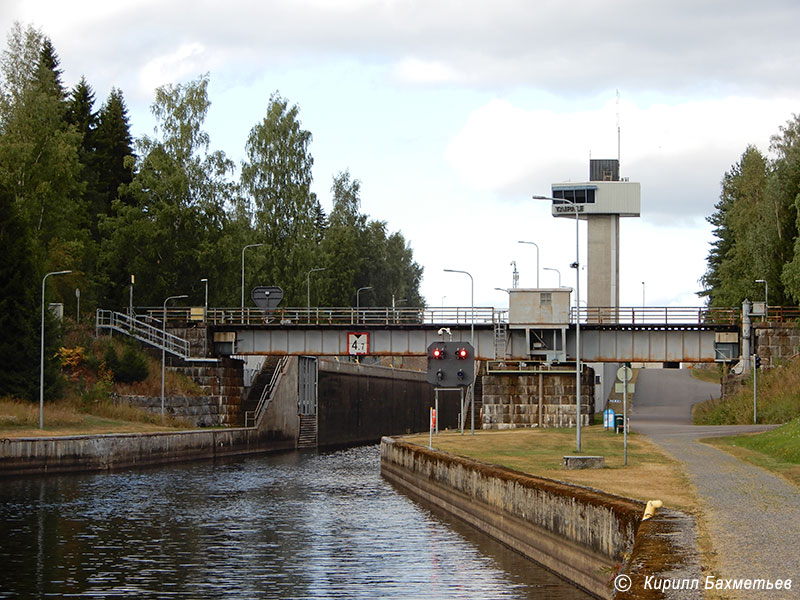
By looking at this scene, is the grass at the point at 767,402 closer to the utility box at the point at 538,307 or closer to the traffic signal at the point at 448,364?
the utility box at the point at 538,307

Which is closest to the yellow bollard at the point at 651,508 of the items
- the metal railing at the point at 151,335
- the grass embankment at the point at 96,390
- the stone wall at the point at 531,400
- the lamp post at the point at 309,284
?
the grass embankment at the point at 96,390

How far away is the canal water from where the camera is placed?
26.2 m

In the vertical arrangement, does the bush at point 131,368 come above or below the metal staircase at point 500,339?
below

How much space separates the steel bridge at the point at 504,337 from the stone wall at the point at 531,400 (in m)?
1.54

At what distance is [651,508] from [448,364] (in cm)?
2563

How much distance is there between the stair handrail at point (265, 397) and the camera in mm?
82681

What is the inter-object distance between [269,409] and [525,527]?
5493cm

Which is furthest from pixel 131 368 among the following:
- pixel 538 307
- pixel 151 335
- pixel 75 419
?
pixel 538 307

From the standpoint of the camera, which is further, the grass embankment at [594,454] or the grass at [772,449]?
the grass at [772,449]

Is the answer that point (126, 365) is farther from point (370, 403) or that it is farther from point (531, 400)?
point (370, 403)

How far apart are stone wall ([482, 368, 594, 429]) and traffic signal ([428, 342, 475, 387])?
2692cm

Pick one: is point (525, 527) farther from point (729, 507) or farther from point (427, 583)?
point (729, 507)

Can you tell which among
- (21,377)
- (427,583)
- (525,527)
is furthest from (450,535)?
(21,377)

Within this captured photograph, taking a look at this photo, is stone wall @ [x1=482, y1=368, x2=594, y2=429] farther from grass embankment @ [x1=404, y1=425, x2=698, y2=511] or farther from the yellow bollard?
the yellow bollard
